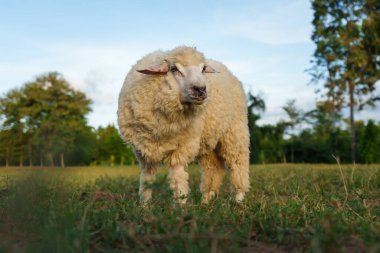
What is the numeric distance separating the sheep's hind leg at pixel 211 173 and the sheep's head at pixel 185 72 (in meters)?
2.29

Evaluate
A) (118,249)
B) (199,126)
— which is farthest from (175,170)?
(118,249)

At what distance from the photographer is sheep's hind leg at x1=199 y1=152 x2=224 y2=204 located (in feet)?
25.2

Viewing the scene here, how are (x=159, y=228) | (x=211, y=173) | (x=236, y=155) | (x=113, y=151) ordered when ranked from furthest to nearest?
(x=113, y=151)
(x=211, y=173)
(x=236, y=155)
(x=159, y=228)

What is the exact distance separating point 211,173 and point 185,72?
2666 mm

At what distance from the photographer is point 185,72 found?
18.4 ft

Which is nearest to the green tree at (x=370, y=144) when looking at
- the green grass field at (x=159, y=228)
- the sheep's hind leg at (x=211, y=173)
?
the sheep's hind leg at (x=211, y=173)

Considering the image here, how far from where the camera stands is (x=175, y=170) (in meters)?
6.07

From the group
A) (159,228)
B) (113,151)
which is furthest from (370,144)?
(159,228)

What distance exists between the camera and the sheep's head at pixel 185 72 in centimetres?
540

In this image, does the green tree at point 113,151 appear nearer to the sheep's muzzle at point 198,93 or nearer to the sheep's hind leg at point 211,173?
the sheep's hind leg at point 211,173

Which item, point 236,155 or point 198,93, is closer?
point 198,93

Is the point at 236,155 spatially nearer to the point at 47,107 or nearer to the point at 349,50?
the point at 349,50

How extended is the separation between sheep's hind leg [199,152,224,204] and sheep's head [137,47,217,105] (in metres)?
2.29

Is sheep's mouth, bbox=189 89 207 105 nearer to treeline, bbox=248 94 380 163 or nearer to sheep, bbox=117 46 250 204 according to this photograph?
sheep, bbox=117 46 250 204
